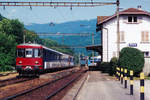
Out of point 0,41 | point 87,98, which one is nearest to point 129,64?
point 87,98

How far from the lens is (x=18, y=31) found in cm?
8369

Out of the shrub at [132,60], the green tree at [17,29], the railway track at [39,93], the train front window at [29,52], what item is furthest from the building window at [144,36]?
the green tree at [17,29]

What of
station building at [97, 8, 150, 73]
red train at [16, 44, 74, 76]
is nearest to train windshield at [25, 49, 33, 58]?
red train at [16, 44, 74, 76]

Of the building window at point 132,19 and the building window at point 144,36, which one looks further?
the building window at point 132,19

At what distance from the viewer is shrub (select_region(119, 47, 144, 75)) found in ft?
86.2

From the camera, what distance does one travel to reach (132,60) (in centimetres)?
2633

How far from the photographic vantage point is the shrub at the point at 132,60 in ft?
86.2

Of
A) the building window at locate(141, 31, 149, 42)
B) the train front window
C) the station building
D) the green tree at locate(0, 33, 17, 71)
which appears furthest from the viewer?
the green tree at locate(0, 33, 17, 71)

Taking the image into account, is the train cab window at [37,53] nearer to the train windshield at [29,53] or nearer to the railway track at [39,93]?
the train windshield at [29,53]

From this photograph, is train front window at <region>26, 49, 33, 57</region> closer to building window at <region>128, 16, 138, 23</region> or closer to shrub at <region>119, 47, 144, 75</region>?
shrub at <region>119, 47, 144, 75</region>

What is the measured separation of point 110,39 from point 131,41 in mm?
2823

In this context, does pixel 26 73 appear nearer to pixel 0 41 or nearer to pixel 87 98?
pixel 87 98

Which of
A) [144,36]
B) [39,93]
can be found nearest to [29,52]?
[39,93]

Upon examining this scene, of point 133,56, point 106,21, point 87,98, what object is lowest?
point 87,98
